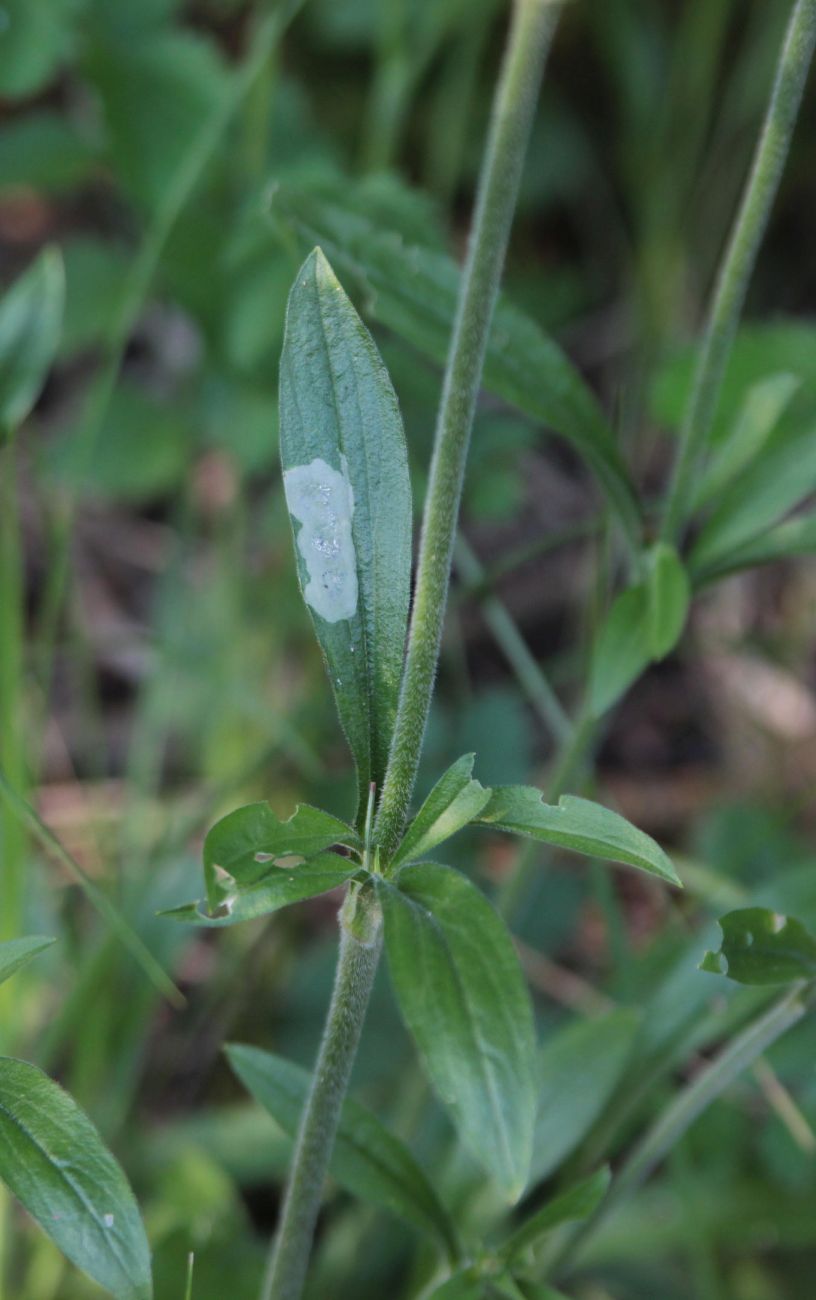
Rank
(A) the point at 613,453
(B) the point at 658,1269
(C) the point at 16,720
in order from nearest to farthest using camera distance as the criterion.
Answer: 1. (A) the point at 613,453
2. (C) the point at 16,720
3. (B) the point at 658,1269

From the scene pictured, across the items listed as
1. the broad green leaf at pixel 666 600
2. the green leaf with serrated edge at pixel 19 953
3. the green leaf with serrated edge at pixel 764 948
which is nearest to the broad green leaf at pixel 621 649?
the broad green leaf at pixel 666 600

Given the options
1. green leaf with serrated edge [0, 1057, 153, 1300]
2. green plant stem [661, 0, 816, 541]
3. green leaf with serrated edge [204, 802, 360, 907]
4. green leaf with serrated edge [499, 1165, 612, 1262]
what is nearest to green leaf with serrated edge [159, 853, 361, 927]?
green leaf with serrated edge [204, 802, 360, 907]

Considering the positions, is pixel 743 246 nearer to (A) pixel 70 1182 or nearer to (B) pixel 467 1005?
(B) pixel 467 1005

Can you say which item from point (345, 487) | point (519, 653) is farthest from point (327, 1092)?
point (519, 653)

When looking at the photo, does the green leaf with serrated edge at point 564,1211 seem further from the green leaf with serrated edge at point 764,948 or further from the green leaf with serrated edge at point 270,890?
the green leaf with serrated edge at point 270,890

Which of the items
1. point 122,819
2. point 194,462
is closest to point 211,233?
point 194,462

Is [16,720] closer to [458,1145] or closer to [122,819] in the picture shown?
[122,819]
